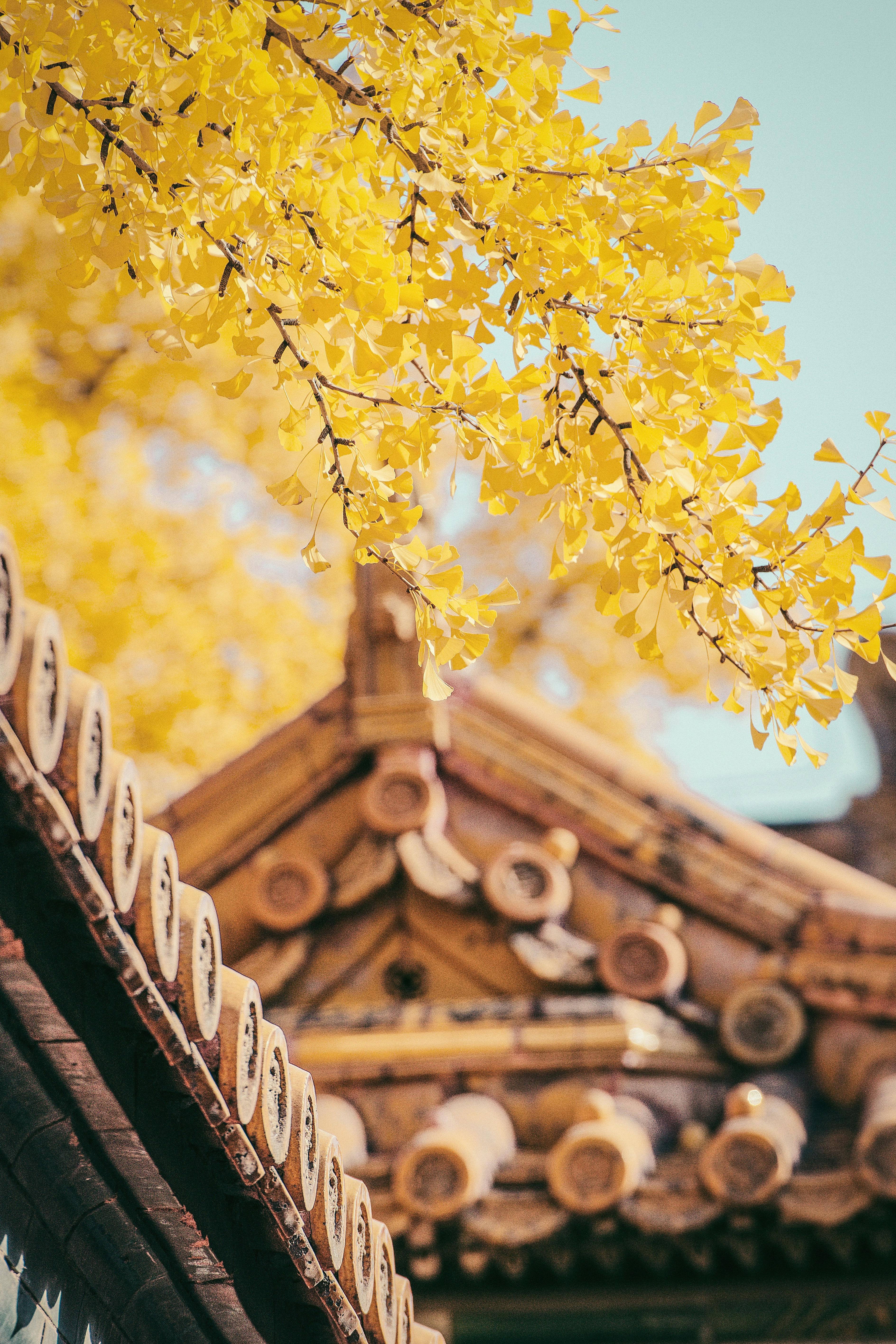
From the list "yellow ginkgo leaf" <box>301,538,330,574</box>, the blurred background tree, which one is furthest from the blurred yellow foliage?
"yellow ginkgo leaf" <box>301,538,330,574</box>

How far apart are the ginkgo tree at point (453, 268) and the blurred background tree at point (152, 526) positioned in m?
7.95

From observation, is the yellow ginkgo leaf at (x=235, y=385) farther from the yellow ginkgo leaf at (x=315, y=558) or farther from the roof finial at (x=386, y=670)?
the roof finial at (x=386, y=670)

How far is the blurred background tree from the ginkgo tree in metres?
7.95

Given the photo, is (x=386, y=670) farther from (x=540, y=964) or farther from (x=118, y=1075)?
(x=118, y=1075)

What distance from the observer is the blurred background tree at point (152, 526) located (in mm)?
11008

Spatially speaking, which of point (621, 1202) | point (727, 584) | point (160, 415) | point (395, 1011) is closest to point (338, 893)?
point (395, 1011)

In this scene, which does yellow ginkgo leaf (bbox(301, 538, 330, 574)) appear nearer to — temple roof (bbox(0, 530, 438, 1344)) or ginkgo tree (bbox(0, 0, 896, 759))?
ginkgo tree (bbox(0, 0, 896, 759))

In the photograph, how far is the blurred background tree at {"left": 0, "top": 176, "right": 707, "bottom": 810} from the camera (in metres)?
11.0

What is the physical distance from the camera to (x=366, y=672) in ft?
19.5

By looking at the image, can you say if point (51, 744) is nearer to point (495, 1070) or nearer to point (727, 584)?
point (727, 584)

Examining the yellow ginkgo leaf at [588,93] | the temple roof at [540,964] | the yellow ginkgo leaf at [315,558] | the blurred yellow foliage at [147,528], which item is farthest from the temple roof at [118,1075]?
the blurred yellow foliage at [147,528]

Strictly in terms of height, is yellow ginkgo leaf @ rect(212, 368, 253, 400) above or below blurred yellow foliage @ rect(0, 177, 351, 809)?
below

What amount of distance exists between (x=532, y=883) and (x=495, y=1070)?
79 centimetres

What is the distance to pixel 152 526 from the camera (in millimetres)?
12023
